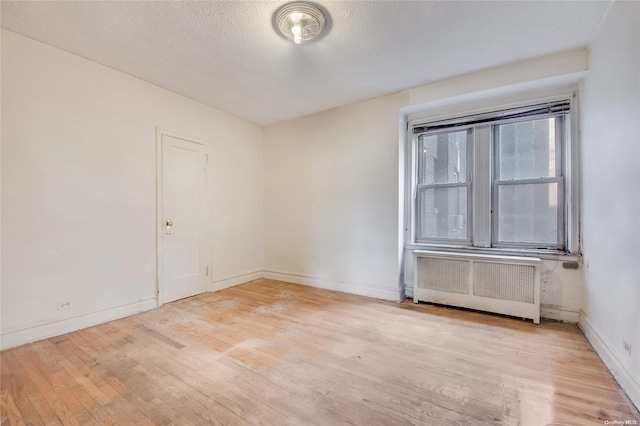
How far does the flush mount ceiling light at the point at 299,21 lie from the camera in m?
2.02

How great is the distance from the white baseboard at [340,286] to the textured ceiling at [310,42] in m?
2.70

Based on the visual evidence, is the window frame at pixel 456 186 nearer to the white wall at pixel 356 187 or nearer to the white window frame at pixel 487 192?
the white window frame at pixel 487 192

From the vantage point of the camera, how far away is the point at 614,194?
6.60ft

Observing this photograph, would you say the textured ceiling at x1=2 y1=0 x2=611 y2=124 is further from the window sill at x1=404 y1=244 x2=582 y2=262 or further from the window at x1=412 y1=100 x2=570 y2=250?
the window sill at x1=404 y1=244 x2=582 y2=262

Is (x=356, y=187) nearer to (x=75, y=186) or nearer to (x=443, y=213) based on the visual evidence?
(x=443, y=213)

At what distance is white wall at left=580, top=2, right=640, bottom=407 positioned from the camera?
1.71 meters

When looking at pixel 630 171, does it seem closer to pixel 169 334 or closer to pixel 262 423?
pixel 262 423

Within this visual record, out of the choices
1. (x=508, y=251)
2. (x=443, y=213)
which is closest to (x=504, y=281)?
(x=508, y=251)

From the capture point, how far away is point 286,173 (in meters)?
4.65

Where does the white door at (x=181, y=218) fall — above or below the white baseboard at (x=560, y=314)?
above

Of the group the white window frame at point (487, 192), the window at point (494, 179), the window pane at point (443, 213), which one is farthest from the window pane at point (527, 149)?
the window pane at point (443, 213)

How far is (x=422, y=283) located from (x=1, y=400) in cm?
378

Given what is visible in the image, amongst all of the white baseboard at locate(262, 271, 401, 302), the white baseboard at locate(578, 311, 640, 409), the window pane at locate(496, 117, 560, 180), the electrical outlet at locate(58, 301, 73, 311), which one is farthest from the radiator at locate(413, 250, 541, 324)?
the electrical outlet at locate(58, 301, 73, 311)

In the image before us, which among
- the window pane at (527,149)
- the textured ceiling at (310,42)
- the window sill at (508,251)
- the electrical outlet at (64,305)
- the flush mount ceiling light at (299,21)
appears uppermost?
the textured ceiling at (310,42)
